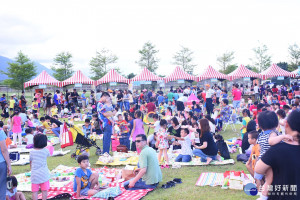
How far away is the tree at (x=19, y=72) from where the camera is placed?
3850cm

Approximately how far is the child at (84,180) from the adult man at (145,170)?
67 centimetres

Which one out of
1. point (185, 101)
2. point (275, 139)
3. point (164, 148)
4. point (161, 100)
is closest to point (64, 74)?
point (161, 100)

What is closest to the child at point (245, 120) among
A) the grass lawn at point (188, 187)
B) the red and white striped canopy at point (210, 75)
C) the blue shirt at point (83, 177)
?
the grass lawn at point (188, 187)

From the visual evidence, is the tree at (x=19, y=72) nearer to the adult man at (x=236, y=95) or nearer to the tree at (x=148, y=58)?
the tree at (x=148, y=58)

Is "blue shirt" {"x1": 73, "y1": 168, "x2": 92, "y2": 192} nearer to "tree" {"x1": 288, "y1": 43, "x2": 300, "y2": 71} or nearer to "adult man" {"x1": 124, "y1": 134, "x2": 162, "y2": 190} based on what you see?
"adult man" {"x1": 124, "y1": 134, "x2": 162, "y2": 190}

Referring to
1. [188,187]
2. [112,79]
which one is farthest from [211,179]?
[112,79]

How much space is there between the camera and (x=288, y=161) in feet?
7.47

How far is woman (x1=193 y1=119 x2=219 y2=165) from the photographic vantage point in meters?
7.15

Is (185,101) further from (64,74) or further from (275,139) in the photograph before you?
(64,74)

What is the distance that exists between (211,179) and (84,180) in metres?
2.75

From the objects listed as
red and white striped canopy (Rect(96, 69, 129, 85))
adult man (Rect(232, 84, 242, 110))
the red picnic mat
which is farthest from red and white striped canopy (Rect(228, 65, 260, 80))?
the red picnic mat

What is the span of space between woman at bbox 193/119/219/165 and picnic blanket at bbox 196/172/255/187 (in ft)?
3.14

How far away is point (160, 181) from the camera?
19.0 feet

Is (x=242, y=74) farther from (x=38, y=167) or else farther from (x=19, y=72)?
(x=19, y=72)
